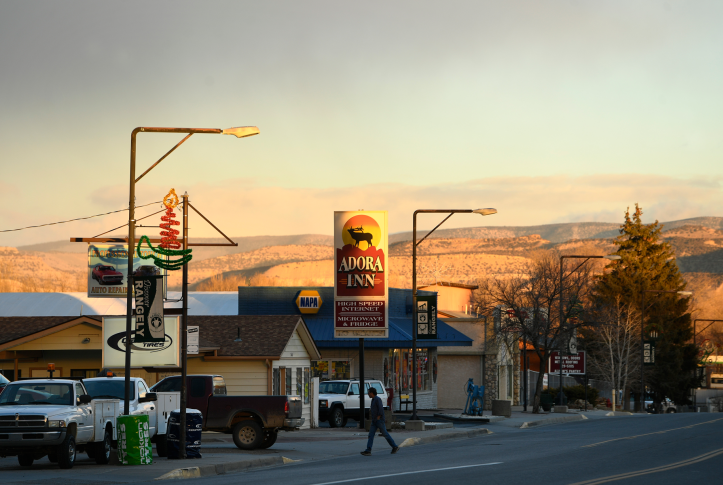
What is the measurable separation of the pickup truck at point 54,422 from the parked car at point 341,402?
1571 centimetres

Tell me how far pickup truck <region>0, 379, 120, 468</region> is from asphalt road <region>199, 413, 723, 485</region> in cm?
356

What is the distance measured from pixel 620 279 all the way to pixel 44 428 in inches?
2516

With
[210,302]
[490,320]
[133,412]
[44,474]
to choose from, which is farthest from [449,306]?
[44,474]

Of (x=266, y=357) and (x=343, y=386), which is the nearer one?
(x=266, y=357)

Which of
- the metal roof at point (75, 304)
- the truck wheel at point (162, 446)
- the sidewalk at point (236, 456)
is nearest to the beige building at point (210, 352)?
the sidewalk at point (236, 456)

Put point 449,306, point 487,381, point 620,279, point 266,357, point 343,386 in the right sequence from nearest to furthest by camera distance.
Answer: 1. point 266,357
2. point 343,386
3. point 487,381
4. point 449,306
5. point 620,279

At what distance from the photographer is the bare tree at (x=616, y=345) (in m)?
65.1

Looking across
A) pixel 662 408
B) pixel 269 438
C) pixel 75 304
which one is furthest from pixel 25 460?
pixel 662 408

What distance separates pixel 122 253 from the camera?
42.9 m

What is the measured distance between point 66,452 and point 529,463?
9775 millimetres

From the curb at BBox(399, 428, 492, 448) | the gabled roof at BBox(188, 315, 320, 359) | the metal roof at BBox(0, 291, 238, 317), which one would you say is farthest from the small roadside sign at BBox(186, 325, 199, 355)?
the metal roof at BBox(0, 291, 238, 317)

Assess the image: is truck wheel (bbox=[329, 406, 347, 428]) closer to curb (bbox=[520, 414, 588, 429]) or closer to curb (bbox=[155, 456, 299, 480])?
curb (bbox=[520, 414, 588, 429])

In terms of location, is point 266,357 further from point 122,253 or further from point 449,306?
point 449,306

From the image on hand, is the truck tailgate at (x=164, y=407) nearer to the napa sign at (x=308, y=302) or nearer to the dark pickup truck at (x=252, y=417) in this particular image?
the dark pickup truck at (x=252, y=417)
